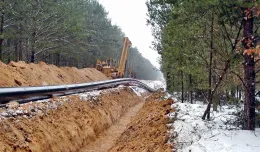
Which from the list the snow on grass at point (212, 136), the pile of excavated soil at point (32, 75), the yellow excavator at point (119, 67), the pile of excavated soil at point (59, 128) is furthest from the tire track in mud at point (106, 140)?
the yellow excavator at point (119, 67)

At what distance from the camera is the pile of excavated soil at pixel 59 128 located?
5922 mm

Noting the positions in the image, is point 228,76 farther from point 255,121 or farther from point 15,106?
point 15,106

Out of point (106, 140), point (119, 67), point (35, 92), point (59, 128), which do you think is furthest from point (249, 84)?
point (119, 67)

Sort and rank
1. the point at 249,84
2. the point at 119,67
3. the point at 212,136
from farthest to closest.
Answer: the point at 119,67 < the point at 249,84 < the point at 212,136

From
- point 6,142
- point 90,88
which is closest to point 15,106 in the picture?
point 6,142

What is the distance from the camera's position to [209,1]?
20.9 ft

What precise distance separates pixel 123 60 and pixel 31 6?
447 inches

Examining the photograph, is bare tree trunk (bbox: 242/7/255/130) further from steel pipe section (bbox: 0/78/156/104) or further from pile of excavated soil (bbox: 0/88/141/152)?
steel pipe section (bbox: 0/78/156/104)

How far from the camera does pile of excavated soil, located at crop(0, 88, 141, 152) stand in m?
5.92

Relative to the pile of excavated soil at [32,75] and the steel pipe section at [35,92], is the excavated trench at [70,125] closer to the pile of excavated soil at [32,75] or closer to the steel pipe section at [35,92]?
the pile of excavated soil at [32,75]

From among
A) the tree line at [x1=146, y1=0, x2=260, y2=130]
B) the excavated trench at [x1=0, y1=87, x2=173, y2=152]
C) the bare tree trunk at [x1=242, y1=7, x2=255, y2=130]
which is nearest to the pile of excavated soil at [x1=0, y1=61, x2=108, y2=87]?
the excavated trench at [x1=0, y1=87, x2=173, y2=152]

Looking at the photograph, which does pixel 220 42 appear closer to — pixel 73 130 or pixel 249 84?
pixel 249 84

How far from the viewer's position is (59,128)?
795cm

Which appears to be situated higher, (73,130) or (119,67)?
(119,67)
